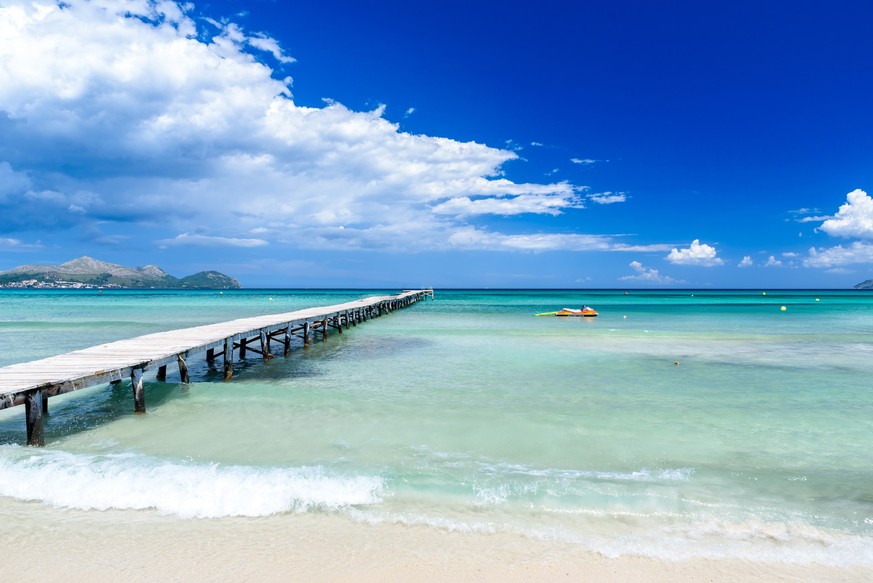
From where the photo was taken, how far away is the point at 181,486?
232 inches

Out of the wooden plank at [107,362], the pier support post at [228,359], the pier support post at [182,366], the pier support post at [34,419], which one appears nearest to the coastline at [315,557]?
the pier support post at [34,419]

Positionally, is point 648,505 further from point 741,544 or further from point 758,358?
point 758,358

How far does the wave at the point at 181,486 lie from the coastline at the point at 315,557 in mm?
356

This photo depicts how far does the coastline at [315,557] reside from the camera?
419cm

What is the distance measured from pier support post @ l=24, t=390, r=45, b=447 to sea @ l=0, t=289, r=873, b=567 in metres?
0.16

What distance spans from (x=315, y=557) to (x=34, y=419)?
5.31 m

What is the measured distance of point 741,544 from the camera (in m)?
4.70

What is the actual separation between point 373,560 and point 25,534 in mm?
3172

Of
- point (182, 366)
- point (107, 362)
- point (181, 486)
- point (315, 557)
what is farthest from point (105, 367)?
point (315, 557)

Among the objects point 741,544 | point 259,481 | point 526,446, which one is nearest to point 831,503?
point 741,544

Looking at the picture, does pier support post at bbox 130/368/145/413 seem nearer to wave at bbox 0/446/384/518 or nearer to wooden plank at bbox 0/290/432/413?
wooden plank at bbox 0/290/432/413

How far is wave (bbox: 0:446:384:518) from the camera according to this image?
5.48 meters

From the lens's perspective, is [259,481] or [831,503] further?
[259,481]

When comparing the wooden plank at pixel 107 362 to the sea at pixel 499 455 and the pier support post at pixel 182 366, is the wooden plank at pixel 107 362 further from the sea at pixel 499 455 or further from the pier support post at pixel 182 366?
the sea at pixel 499 455
